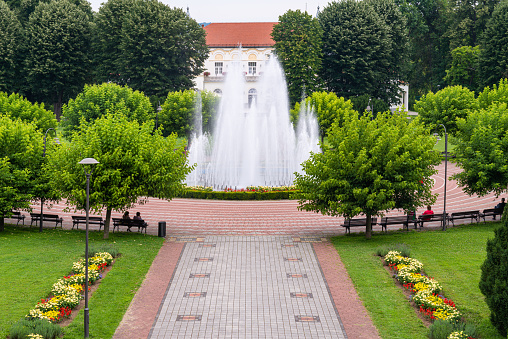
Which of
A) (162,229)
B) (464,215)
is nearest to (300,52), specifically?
(464,215)

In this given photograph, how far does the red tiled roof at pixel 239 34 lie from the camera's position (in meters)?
94.1

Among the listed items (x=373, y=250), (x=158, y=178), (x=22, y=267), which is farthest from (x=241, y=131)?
(x=22, y=267)

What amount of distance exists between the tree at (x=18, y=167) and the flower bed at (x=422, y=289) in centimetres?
1837

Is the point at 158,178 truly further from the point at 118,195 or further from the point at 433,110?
the point at 433,110

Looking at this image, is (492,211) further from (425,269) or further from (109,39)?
(109,39)

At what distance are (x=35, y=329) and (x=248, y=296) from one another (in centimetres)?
749

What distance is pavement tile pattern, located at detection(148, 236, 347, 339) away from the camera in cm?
1902

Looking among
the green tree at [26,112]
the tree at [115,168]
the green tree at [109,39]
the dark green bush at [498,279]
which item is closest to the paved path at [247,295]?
the tree at [115,168]

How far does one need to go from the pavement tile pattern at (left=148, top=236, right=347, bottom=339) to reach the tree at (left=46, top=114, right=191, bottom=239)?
385cm

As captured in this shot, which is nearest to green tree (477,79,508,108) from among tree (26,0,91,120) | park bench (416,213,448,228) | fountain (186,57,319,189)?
fountain (186,57,319,189)

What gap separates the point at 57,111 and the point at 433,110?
43.9 metres

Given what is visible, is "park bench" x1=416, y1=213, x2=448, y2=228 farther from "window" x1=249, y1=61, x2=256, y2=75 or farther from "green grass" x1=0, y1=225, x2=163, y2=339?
"window" x1=249, y1=61, x2=256, y2=75

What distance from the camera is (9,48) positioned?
67125mm

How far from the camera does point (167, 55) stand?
6844cm
